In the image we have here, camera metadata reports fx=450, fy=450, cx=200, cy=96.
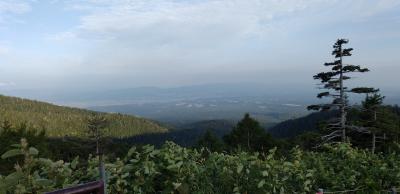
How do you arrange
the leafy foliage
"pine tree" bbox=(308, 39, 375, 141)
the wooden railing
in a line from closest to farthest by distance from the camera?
the wooden railing, the leafy foliage, "pine tree" bbox=(308, 39, 375, 141)

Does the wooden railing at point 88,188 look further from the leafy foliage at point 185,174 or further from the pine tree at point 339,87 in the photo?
the pine tree at point 339,87

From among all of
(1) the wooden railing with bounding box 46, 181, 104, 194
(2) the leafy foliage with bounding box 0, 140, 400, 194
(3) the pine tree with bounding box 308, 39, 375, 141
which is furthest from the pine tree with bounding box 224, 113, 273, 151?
(1) the wooden railing with bounding box 46, 181, 104, 194

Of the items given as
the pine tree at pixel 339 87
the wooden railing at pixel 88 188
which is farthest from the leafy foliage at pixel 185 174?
the pine tree at pixel 339 87

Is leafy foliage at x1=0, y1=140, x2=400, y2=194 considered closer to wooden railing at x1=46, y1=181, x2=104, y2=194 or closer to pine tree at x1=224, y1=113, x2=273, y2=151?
wooden railing at x1=46, y1=181, x2=104, y2=194

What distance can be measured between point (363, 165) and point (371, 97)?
152ft

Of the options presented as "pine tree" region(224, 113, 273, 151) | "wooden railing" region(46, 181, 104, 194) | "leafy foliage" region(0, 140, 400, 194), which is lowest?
"pine tree" region(224, 113, 273, 151)

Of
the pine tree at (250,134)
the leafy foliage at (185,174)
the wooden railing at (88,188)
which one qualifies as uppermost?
the wooden railing at (88,188)

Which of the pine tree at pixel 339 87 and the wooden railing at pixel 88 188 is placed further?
the pine tree at pixel 339 87

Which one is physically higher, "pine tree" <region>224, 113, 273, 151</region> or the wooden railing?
the wooden railing

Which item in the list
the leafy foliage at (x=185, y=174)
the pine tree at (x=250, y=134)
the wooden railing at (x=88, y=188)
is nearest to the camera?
the wooden railing at (x=88, y=188)

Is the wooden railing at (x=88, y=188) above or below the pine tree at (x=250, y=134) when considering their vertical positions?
above

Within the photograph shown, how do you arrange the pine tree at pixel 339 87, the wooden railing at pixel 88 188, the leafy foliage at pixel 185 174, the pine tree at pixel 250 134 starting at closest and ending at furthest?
the wooden railing at pixel 88 188 → the leafy foliage at pixel 185 174 → the pine tree at pixel 339 87 → the pine tree at pixel 250 134

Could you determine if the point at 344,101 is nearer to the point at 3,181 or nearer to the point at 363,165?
the point at 363,165

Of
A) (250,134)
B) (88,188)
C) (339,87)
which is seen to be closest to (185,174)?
(88,188)
